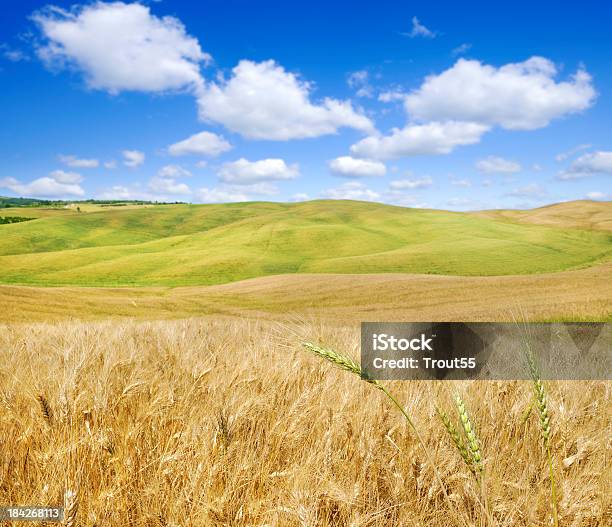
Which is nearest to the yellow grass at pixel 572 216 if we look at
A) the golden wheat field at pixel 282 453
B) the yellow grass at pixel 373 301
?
the yellow grass at pixel 373 301

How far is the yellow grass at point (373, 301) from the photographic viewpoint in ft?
34.3

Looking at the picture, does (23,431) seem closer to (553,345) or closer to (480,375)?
(480,375)

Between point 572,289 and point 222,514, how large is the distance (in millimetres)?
15669

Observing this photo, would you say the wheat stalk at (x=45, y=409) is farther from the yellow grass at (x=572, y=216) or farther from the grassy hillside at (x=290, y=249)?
the yellow grass at (x=572, y=216)

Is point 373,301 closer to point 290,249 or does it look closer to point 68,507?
point 68,507

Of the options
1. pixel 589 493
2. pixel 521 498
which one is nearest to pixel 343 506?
pixel 521 498

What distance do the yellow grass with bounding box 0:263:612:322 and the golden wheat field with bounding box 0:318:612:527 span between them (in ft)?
22.0

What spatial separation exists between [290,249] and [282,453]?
206 feet

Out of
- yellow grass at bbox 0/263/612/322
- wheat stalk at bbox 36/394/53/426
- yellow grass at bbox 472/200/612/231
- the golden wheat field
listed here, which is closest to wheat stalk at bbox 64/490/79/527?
the golden wheat field

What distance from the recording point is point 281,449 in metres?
2.00

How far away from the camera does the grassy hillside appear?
47281 millimetres

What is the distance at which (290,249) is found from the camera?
2542 inches

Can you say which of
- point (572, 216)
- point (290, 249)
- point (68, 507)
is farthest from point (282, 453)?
point (572, 216)

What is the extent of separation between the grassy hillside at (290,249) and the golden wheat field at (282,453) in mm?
39707
